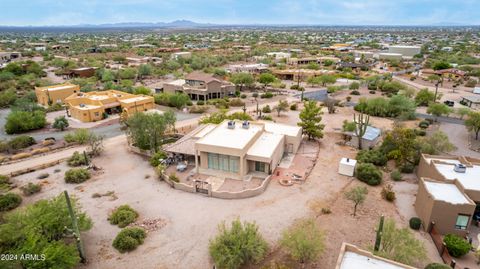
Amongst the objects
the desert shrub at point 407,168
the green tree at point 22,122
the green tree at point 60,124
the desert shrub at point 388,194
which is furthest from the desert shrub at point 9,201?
the desert shrub at point 407,168

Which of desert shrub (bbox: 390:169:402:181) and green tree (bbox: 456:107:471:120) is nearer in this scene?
desert shrub (bbox: 390:169:402:181)

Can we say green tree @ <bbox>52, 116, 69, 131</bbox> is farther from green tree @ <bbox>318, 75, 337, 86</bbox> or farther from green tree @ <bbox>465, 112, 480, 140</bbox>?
green tree @ <bbox>465, 112, 480, 140</bbox>

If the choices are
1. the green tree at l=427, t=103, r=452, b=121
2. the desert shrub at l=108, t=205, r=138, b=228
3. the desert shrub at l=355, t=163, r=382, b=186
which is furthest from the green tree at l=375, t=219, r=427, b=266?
the green tree at l=427, t=103, r=452, b=121

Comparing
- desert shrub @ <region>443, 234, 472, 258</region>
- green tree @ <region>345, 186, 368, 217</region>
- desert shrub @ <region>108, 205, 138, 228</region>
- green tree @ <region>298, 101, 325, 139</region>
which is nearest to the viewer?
desert shrub @ <region>443, 234, 472, 258</region>

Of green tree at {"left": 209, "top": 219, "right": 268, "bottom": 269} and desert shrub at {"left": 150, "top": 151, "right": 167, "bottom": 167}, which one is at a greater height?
green tree at {"left": 209, "top": 219, "right": 268, "bottom": 269}

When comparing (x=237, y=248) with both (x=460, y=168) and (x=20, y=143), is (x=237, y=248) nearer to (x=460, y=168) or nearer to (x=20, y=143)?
(x=460, y=168)

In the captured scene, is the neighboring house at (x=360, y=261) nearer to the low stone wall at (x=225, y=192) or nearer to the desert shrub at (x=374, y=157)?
the low stone wall at (x=225, y=192)

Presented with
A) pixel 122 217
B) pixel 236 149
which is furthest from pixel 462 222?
pixel 122 217
